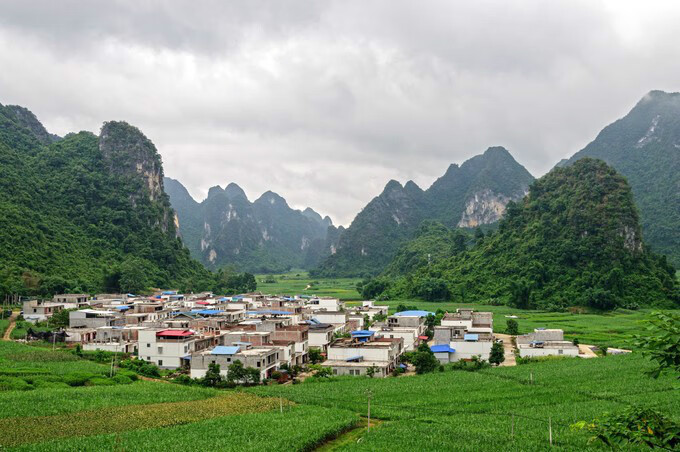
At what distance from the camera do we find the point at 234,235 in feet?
523

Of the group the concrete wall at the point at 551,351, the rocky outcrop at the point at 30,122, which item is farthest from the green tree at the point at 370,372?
the rocky outcrop at the point at 30,122

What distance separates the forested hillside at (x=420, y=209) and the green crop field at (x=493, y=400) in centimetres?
9662

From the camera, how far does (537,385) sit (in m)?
24.9

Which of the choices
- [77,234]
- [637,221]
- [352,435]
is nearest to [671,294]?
[637,221]

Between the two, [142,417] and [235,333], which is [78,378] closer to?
[142,417]

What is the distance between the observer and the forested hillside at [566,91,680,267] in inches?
3590

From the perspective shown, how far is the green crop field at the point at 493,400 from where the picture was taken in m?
17.0

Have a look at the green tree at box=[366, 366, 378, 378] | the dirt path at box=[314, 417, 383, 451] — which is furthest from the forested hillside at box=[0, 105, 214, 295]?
the dirt path at box=[314, 417, 383, 451]

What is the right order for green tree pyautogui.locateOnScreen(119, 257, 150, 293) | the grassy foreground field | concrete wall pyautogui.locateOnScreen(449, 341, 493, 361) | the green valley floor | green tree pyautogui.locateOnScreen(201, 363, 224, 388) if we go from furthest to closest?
green tree pyautogui.locateOnScreen(119, 257, 150, 293) < concrete wall pyautogui.locateOnScreen(449, 341, 493, 361) < green tree pyautogui.locateOnScreen(201, 363, 224, 388) < the green valley floor < the grassy foreground field

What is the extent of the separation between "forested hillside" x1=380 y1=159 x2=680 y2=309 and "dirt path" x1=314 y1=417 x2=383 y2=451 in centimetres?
4465

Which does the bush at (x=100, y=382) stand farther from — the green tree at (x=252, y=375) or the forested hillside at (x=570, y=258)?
the forested hillside at (x=570, y=258)

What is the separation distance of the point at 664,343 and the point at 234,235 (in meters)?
157

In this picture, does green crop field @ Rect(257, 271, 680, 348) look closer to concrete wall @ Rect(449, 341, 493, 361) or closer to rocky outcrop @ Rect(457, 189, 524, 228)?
concrete wall @ Rect(449, 341, 493, 361)

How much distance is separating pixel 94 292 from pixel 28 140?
42.9 meters
